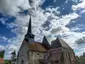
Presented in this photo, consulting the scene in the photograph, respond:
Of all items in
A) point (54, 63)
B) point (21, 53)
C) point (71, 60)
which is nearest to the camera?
point (54, 63)

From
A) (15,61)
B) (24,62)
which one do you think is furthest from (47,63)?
(15,61)

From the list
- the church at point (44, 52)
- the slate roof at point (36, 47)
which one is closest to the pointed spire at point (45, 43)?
the church at point (44, 52)

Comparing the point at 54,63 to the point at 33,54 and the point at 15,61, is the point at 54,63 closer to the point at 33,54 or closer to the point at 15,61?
the point at 33,54

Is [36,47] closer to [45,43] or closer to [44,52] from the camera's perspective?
[44,52]

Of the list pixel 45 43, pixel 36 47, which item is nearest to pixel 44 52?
pixel 36 47

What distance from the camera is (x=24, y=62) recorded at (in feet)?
158

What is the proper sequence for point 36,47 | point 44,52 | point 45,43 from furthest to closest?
1. point 45,43
2. point 44,52
3. point 36,47

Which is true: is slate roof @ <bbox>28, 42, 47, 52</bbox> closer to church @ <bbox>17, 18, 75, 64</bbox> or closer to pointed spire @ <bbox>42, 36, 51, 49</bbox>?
church @ <bbox>17, 18, 75, 64</bbox>

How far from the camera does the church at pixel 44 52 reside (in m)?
41.1

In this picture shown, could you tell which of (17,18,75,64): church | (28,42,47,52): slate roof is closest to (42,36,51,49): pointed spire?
(17,18,75,64): church

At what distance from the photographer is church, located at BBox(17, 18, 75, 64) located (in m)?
41.1

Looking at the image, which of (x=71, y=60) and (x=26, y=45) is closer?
(x=71, y=60)

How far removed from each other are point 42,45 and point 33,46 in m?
5.53

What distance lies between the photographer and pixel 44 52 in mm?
49344
